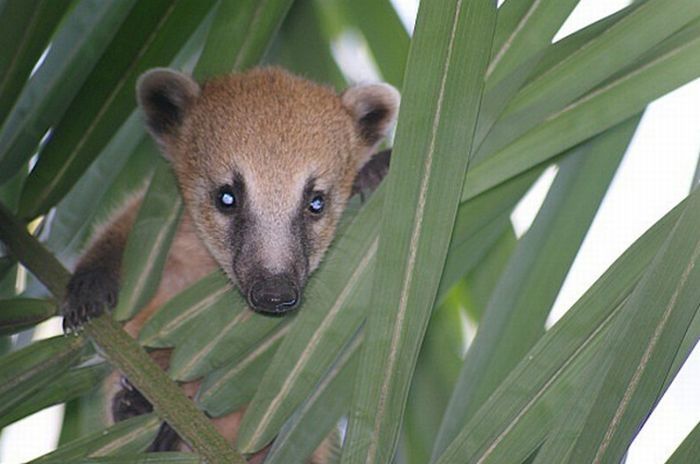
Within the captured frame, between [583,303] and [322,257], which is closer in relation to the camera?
[583,303]

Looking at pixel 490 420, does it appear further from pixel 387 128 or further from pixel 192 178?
pixel 387 128

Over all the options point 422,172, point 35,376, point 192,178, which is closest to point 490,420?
point 422,172

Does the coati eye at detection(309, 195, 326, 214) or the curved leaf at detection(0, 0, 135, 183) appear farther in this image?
the coati eye at detection(309, 195, 326, 214)

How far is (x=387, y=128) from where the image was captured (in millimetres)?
2984

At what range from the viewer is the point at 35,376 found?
5.45 feet

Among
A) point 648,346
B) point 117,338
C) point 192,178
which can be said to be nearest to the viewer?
point 648,346

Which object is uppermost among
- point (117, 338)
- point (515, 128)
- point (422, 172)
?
point (117, 338)

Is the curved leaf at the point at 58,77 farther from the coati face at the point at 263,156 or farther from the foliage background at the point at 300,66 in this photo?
the coati face at the point at 263,156

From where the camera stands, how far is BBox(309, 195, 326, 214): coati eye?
257 centimetres

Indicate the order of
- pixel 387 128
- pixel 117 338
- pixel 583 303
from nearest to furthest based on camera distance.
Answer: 1. pixel 583 303
2. pixel 117 338
3. pixel 387 128

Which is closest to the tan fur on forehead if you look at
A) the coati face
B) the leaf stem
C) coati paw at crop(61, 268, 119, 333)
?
the coati face

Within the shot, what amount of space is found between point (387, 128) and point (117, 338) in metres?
1.31

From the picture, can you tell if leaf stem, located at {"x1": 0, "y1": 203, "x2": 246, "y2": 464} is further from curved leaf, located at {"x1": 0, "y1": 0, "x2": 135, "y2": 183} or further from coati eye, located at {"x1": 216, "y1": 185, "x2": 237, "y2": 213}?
coati eye, located at {"x1": 216, "y1": 185, "x2": 237, "y2": 213}

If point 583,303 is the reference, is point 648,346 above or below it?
below
